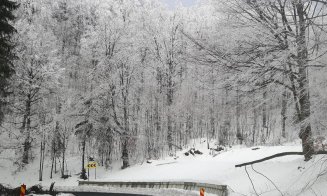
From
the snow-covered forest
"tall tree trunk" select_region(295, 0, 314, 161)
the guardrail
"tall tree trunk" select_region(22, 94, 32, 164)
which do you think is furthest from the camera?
"tall tree trunk" select_region(22, 94, 32, 164)

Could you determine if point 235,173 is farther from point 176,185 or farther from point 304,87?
point 304,87

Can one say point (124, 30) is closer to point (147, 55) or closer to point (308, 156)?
point (147, 55)

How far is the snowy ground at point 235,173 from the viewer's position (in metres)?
8.92

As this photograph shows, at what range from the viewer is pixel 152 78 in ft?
178

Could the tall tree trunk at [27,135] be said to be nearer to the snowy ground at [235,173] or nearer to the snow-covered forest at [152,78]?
the snow-covered forest at [152,78]

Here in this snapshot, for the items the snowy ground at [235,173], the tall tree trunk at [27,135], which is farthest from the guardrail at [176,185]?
the tall tree trunk at [27,135]

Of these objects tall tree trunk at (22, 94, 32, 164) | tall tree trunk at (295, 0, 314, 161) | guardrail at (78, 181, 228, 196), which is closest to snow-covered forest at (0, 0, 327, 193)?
tall tree trunk at (295, 0, 314, 161)

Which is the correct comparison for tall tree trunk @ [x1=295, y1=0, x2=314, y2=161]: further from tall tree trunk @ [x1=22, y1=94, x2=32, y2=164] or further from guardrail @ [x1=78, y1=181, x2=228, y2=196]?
tall tree trunk @ [x1=22, y1=94, x2=32, y2=164]

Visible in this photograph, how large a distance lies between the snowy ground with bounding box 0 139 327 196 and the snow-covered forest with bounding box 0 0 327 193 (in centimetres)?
81

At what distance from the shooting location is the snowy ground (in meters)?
8.92

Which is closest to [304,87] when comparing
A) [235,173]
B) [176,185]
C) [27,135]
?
[235,173]

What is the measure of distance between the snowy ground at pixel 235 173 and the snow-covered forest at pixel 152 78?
812 millimetres

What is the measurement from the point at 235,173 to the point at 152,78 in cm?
3980

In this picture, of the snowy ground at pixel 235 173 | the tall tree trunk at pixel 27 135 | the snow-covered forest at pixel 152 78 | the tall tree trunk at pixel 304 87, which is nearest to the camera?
the tall tree trunk at pixel 304 87
